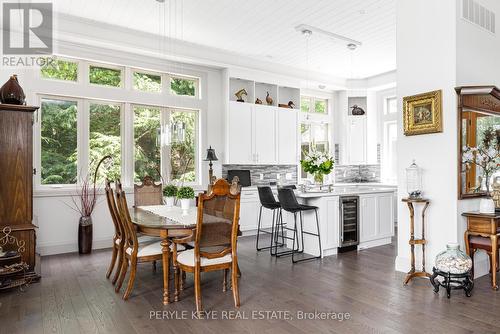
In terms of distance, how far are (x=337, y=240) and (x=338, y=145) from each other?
404 centimetres

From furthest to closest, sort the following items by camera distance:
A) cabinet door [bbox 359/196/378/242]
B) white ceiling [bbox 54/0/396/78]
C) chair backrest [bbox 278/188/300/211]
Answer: cabinet door [bbox 359/196/378/242], chair backrest [bbox 278/188/300/211], white ceiling [bbox 54/0/396/78]

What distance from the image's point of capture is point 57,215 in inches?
212

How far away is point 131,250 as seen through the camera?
3.55m

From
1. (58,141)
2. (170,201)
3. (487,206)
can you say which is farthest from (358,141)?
(58,141)

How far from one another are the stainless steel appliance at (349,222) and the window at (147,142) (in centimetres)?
327

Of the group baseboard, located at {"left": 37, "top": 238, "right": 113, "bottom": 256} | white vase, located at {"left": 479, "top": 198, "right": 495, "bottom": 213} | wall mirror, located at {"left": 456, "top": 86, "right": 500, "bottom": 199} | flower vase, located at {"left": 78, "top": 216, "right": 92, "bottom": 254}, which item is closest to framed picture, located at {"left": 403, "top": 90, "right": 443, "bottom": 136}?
wall mirror, located at {"left": 456, "top": 86, "right": 500, "bottom": 199}

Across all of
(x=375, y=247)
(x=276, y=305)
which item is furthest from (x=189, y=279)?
(x=375, y=247)

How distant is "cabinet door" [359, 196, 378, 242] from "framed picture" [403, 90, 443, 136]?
162cm

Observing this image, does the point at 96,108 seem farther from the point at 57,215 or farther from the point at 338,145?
the point at 338,145

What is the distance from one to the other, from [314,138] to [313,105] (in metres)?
0.81

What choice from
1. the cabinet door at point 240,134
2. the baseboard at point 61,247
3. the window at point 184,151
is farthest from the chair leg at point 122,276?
the cabinet door at point 240,134

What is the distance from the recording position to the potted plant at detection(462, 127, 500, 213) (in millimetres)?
3868

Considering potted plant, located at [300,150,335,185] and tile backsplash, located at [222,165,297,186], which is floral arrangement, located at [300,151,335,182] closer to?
potted plant, located at [300,150,335,185]

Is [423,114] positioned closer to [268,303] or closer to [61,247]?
[268,303]
